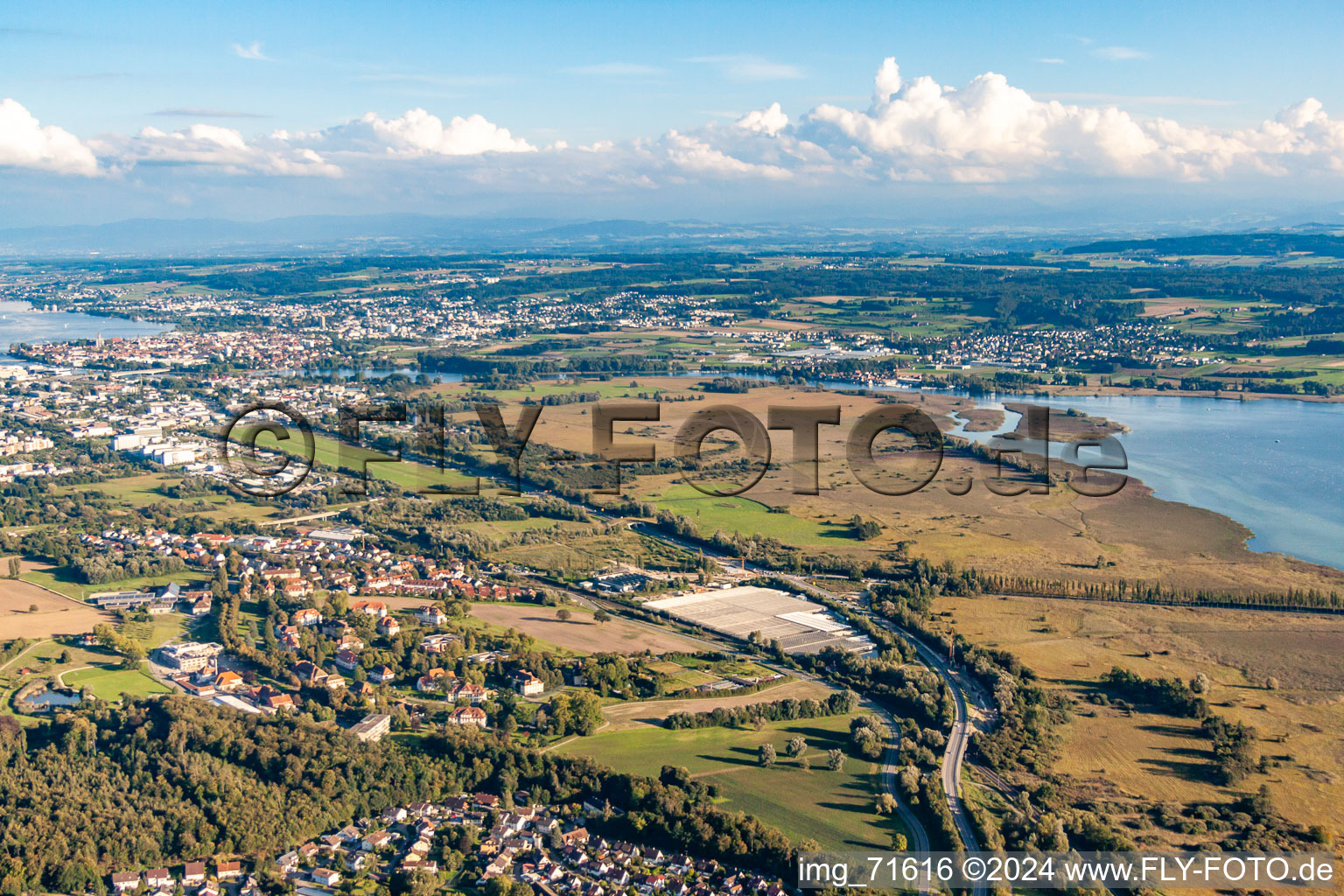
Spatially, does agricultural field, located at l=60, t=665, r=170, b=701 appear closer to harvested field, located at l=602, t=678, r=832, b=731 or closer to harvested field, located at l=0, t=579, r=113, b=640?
harvested field, located at l=0, t=579, r=113, b=640

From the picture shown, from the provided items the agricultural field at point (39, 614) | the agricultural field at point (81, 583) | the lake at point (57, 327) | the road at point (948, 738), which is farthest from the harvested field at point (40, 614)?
the lake at point (57, 327)

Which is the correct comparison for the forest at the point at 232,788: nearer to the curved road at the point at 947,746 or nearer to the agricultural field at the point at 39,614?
the curved road at the point at 947,746

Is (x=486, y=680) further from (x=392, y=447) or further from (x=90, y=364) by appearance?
(x=90, y=364)

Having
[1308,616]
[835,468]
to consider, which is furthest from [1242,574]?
[835,468]

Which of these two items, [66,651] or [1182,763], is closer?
[1182,763]

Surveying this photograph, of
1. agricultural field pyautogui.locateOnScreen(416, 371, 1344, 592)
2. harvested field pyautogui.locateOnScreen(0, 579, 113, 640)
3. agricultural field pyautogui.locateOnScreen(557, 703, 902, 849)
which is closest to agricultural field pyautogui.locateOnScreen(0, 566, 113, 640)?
harvested field pyautogui.locateOnScreen(0, 579, 113, 640)

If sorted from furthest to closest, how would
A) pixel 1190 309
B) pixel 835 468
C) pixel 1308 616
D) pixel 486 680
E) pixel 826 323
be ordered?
pixel 826 323 < pixel 1190 309 < pixel 835 468 < pixel 1308 616 < pixel 486 680

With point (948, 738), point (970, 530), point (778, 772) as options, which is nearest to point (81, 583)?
point (778, 772)

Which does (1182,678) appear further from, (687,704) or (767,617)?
(687,704)
